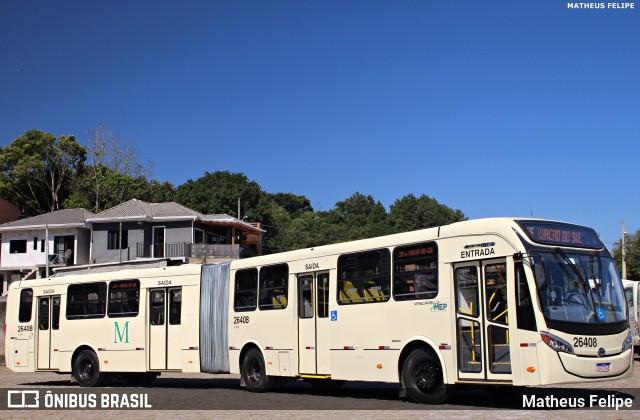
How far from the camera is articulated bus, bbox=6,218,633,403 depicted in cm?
1193

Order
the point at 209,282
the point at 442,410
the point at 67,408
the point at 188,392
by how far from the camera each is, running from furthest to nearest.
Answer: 1. the point at 209,282
2. the point at 188,392
3. the point at 67,408
4. the point at 442,410

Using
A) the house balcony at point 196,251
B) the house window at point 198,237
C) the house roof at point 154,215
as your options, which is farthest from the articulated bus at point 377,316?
the house window at point 198,237

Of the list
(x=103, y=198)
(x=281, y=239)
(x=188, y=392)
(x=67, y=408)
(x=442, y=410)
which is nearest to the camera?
(x=442, y=410)

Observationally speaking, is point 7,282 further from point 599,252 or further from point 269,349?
point 599,252

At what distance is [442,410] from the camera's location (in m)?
12.3

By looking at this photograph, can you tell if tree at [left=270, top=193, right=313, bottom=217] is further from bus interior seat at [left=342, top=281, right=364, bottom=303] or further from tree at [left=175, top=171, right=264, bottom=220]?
bus interior seat at [left=342, top=281, right=364, bottom=303]

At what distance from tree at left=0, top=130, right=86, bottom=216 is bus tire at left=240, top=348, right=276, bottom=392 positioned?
57.1 m

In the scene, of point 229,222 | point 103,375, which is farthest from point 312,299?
point 229,222

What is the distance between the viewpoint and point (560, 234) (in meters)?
12.7

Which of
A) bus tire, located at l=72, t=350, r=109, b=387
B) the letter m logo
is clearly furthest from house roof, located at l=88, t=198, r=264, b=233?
the letter m logo

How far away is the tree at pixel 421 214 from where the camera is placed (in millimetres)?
87938

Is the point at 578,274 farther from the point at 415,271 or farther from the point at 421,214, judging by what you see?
the point at 421,214

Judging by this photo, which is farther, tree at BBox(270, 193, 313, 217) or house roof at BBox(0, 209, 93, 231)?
tree at BBox(270, 193, 313, 217)

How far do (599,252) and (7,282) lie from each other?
54.1 meters
